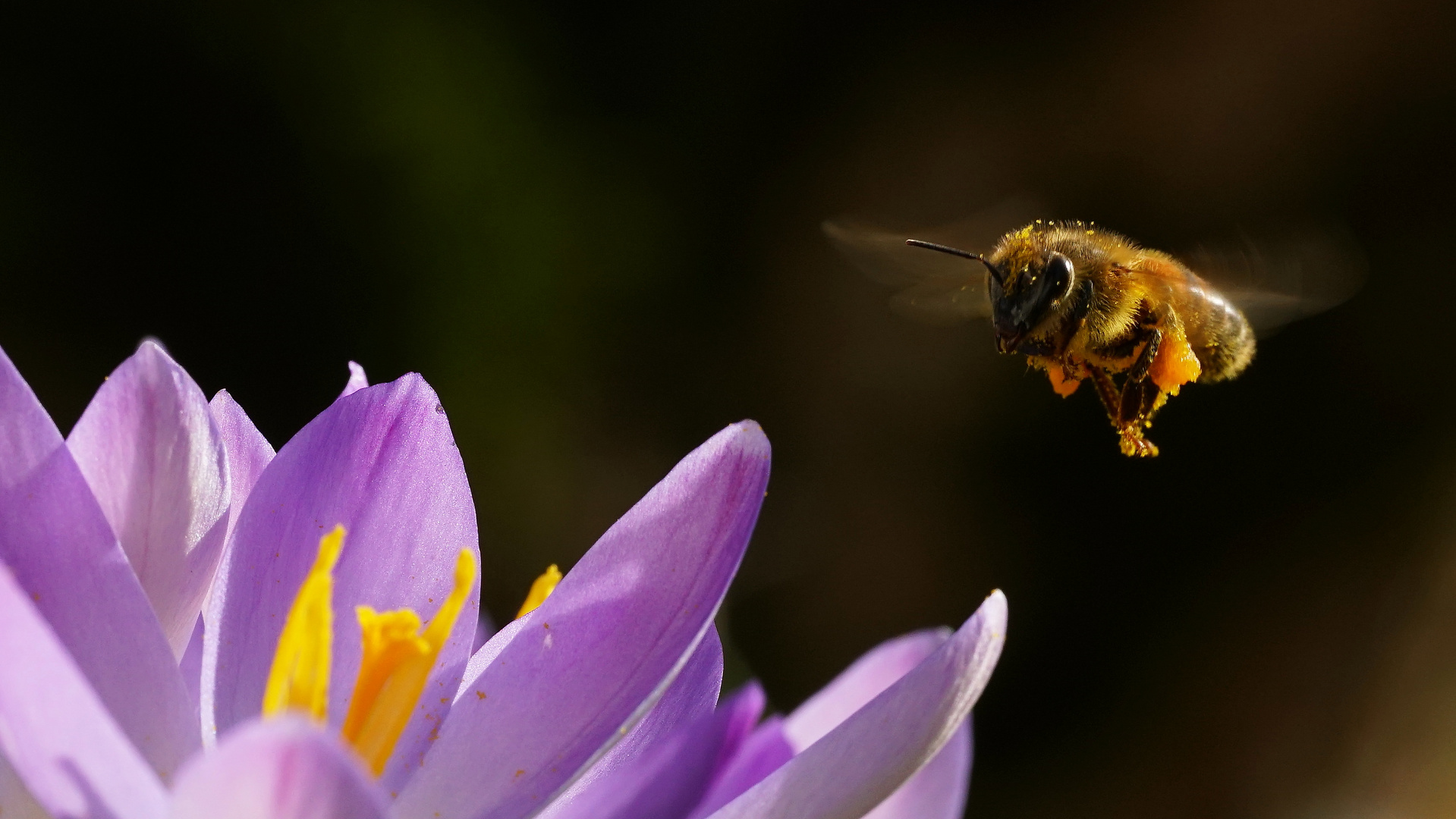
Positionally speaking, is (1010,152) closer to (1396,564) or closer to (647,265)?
(647,265)

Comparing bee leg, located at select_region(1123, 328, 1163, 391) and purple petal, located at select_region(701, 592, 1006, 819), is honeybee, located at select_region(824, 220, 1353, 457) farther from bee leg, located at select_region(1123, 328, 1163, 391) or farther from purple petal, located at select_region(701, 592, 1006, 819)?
purple petal, located at select_region(701, 592, 1006, 819)

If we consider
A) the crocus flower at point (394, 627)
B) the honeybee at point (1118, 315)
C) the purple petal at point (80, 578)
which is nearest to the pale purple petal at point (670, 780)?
the crocus flower at point (394, 627)

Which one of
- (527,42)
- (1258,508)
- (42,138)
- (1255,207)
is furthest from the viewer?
(1258,508)

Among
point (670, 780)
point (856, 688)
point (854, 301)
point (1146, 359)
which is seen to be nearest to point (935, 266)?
point (1146, 359)

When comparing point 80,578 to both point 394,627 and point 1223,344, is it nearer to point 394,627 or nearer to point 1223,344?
point 394,627

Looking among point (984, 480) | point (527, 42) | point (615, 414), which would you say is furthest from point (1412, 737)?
point (527, 42)
